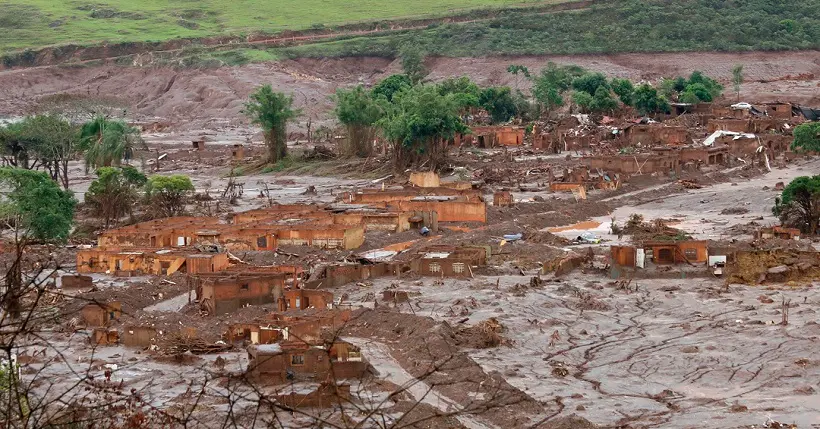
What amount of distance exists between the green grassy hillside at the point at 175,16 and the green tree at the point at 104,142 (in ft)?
187

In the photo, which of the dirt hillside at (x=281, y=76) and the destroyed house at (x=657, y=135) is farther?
the dirt hillside at (x=281, y=76)

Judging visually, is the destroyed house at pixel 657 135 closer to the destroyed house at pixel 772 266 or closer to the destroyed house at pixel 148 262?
the destroyed house at pixel 772 266

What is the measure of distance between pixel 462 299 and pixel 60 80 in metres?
90.6

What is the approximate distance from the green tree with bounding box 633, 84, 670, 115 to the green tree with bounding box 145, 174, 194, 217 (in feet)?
109

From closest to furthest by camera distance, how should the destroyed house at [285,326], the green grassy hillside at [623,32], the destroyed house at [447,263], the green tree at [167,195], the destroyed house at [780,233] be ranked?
the destroyed house at [285,326] < the destroyed house at [447,263] < the destroyed house at [780,233] < the green tree at [167,195] < the green grassy hillside at [623,32]

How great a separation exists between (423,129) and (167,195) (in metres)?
14.3

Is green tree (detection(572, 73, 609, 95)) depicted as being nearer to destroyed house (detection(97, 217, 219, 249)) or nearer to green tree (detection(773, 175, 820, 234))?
green tree (detection(773, 175, 820, 234))

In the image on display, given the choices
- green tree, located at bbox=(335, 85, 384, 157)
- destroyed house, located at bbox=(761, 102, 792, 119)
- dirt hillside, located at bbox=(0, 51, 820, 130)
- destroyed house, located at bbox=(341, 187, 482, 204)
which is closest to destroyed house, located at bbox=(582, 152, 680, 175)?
destroyed house, located at bbox=(341, 187, 482, 204)

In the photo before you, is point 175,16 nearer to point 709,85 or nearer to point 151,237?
point 709,85

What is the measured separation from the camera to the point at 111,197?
48.4 metres

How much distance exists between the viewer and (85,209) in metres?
52.2

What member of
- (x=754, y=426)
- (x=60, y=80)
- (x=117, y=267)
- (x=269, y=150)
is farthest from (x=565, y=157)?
(x=60, y=80)

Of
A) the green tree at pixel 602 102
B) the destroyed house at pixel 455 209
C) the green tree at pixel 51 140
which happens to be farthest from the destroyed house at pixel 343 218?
the green tree at pixel 602 102

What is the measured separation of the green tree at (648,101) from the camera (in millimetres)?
78688
